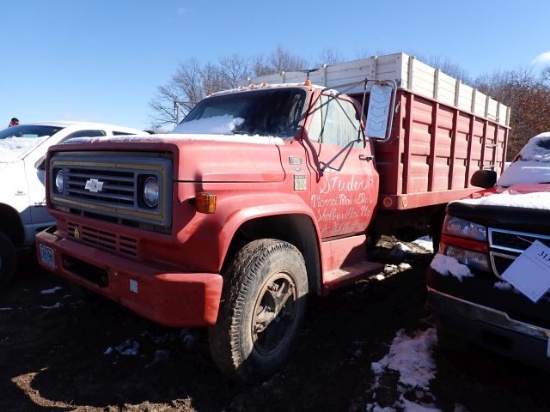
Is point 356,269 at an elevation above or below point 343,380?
above

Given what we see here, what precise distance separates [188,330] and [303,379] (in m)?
1.20

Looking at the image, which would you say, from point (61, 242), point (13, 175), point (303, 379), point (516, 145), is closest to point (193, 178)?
point (61, 242)

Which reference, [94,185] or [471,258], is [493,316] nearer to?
[471,258]

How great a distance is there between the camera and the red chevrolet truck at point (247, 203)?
8.24ft

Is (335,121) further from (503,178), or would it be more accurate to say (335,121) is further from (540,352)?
(540,352)

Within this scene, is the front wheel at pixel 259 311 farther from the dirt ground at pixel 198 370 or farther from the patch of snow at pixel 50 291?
the patch of snow at pixel 50 291

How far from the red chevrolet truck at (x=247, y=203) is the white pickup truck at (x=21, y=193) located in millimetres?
1222

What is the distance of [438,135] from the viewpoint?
497 centimetres

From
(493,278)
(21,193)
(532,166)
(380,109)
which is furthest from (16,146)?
(532,166)

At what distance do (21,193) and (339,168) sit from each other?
352 centimetres

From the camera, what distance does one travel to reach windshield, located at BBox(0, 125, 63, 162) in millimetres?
4801

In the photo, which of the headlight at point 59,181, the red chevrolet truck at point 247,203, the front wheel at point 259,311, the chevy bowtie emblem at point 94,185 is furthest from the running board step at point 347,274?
the headlight at point 59,181

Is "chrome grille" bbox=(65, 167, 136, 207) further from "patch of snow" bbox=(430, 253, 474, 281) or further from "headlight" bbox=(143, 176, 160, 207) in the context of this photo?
"patch of snow" bbox=(430, 253, 474, 281)

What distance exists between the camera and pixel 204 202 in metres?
2.47
